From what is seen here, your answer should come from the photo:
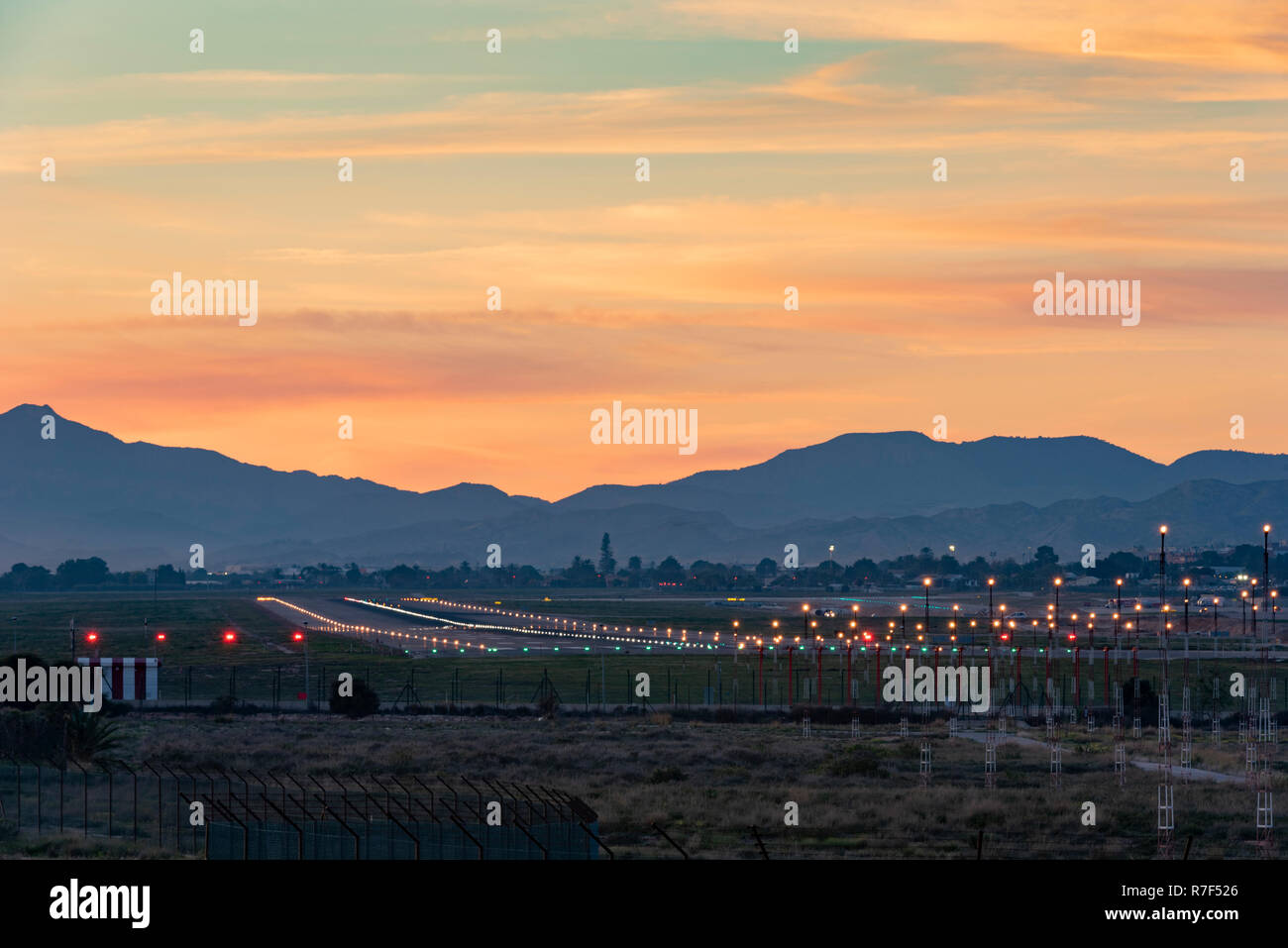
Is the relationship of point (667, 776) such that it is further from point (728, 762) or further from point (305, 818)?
point (305, 818)

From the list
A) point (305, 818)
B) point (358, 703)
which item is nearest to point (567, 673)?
point (358, 703)

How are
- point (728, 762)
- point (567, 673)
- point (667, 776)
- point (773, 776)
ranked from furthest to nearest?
point (567, 673) < point (728, 762) < point (773, 776) < point (667, 776)

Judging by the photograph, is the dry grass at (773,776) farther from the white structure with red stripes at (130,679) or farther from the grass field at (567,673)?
the grass field at (567,673)

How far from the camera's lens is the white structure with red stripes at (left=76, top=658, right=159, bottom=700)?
93250 millimetres

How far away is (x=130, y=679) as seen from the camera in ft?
310

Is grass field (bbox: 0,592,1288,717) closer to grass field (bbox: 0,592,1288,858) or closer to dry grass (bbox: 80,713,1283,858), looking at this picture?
grass field (bbox: 0,592,1288,858)

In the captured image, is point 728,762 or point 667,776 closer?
point 667,776

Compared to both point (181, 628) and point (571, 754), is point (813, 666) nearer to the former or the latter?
point (571, 754)

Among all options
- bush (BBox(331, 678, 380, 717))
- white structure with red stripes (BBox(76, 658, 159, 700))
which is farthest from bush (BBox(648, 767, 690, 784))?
white structure with red stripes (BBox(76, 658, 159, 700))

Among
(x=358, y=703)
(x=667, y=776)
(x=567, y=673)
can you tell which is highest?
(x=667, y=776)

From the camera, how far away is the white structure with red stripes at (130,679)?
93.2 meters
